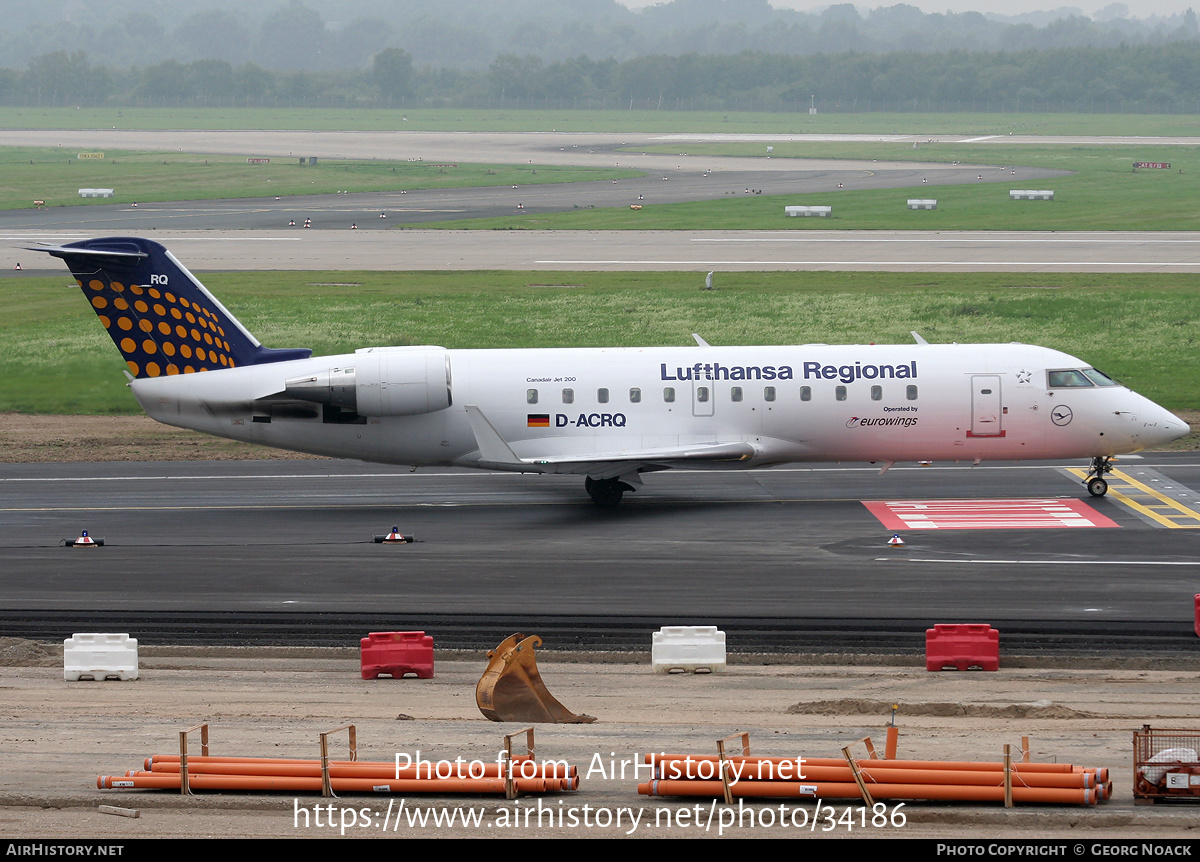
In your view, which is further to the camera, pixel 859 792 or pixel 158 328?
pixel 158 328

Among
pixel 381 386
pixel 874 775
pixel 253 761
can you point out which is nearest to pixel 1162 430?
pixel 381 386

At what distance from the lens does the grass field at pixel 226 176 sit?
124812 millimetres

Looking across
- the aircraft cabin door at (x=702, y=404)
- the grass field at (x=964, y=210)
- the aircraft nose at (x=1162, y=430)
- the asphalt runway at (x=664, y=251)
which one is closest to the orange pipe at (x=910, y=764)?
the aircraft cabin door at (x=702, y=404)

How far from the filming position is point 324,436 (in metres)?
36.9

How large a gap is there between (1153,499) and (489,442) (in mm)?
16928

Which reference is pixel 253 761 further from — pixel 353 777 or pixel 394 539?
pixel 394 539

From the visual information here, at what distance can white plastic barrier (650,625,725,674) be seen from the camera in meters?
24.1

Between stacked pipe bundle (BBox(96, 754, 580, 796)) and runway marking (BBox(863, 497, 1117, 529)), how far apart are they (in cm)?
1796

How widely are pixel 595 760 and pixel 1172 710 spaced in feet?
28.9

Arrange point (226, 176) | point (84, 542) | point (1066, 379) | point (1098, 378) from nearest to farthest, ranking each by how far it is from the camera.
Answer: point (84, 542), point (1066, 379), point (1098, 378), point (226, 176)

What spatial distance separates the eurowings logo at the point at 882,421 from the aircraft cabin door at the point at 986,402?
1607 millimetres

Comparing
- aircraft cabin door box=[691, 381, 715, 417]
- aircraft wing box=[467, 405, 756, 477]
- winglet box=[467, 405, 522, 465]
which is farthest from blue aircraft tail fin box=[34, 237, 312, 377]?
aircraft cabin door box=[691, 381, 715, 417]

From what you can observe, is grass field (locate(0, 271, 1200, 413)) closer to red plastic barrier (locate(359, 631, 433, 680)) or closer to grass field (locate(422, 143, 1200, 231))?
grass field (locate(422, 143, 1200, 231))

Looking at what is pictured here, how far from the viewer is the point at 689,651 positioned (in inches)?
952
